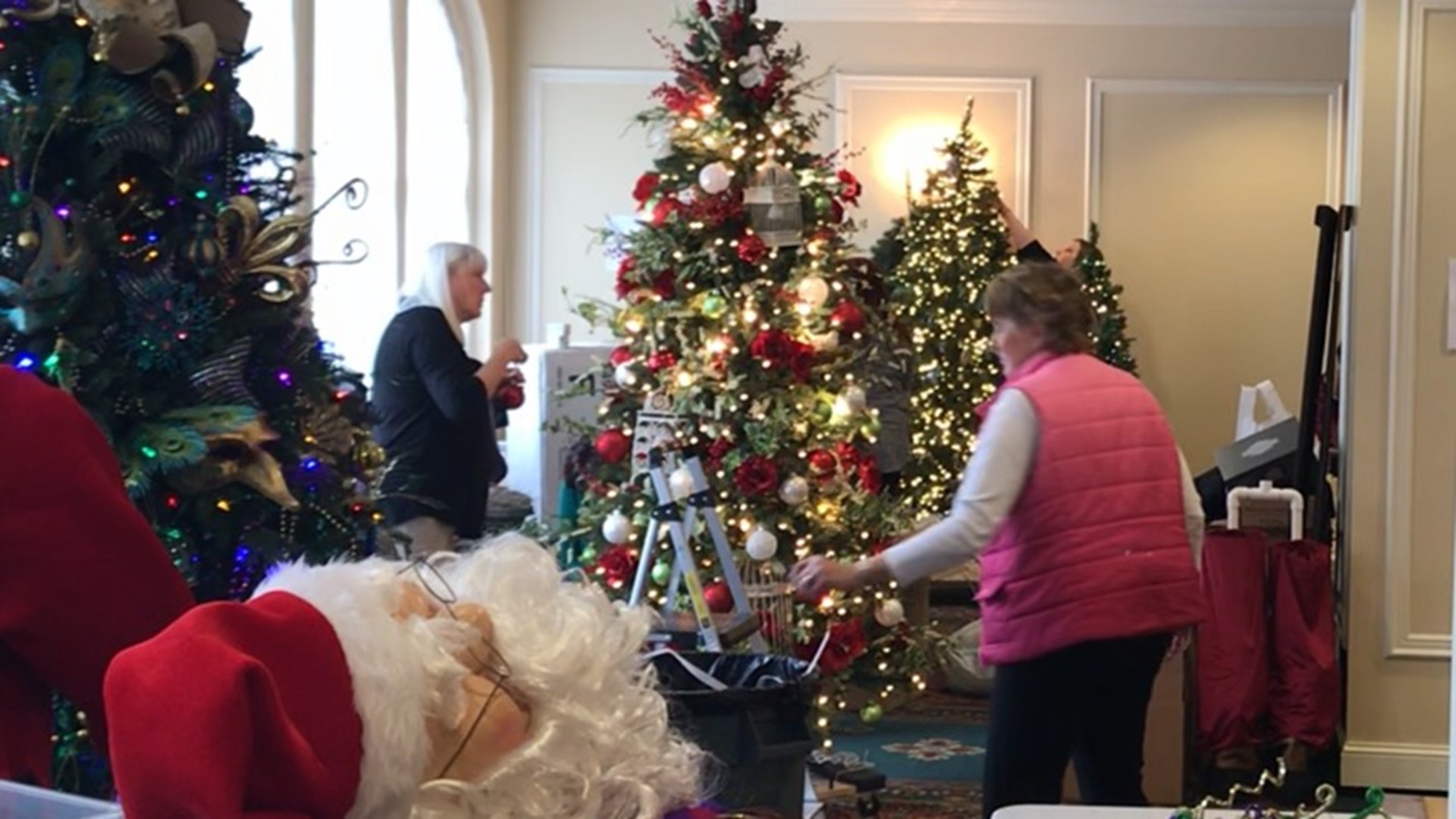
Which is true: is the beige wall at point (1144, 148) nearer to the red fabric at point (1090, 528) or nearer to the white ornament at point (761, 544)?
the white ornament at point (761, 544)

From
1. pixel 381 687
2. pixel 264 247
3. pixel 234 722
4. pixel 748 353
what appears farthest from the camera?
pixel 748 353

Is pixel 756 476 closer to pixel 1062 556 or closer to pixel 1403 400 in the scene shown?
pixel 1403 400

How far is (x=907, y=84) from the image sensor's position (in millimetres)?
8562

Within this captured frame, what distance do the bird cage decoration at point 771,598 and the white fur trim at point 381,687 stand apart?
11.8 ft

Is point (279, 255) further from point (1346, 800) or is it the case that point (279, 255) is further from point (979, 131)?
point (979, 131)

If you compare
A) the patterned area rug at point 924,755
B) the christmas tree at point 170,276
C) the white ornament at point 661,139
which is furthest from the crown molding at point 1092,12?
the christmas tree at point 170,276

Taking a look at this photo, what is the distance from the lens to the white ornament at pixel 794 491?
4.82 meters

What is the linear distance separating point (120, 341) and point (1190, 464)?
721cm

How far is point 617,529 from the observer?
4.93 m

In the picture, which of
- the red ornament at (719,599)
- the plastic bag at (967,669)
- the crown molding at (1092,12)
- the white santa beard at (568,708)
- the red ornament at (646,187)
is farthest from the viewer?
the crown molding at (1092,12)

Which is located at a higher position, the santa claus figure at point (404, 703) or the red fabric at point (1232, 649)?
the santa claus figure at point (404, 703)

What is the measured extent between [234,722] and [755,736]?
77.6 inches

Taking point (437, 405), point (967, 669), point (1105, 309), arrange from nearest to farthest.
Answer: point (437, 405) → point (967, 669) → point (1105, 309)

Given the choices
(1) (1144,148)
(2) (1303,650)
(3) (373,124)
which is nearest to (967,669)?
(2) (1303,650)
